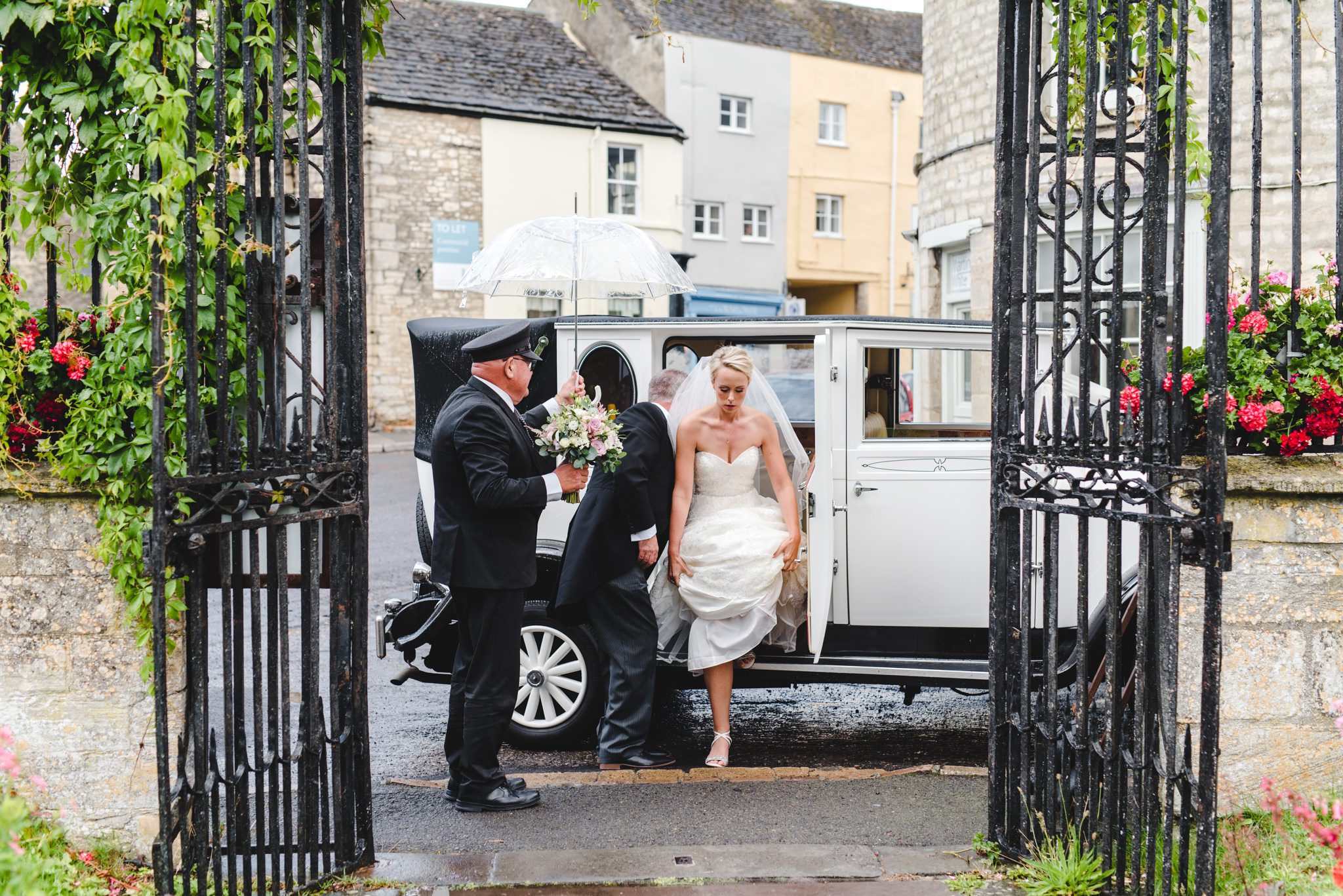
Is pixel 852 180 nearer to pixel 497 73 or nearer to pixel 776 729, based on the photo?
pixel 497 73

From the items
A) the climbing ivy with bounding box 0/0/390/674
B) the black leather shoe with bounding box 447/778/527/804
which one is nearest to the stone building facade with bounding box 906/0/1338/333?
the black leather shoe with bounding box 447/778/527/804

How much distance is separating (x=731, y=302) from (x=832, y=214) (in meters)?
4.57

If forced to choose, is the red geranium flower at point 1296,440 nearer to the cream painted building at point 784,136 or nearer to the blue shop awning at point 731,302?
the blue shop awning at point 731,302

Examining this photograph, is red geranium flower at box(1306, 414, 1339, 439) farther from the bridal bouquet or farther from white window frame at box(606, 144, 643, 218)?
white window frame at box(606, 144, 643, 218)

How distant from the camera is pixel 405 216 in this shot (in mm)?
23938

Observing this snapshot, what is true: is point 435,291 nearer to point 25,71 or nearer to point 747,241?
point 747,241

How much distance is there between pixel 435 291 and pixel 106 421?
2076 centimetres

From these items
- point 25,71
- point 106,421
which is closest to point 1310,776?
point 106,421

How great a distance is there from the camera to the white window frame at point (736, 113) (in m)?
29.1

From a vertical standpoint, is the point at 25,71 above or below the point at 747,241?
below

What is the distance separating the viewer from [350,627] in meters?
4.31

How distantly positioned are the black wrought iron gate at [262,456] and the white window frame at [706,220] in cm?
2508

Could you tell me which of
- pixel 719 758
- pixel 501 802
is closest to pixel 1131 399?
pixel 719 758

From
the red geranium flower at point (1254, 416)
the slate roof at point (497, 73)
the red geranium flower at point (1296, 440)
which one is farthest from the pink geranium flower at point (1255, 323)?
the slate roof at point (497, 73)
